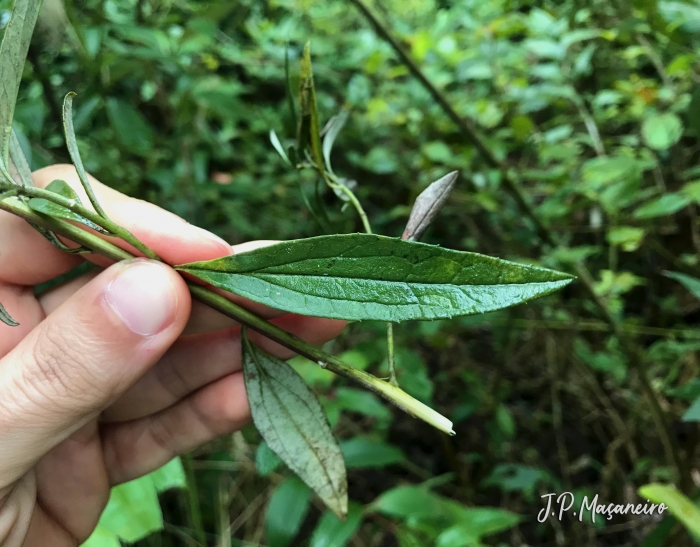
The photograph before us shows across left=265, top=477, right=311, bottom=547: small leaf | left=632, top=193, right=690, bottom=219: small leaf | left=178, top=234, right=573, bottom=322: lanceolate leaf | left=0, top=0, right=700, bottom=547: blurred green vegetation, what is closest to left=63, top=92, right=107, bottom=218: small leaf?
left=178, top=234, right=573, bottom=322: lanceolate leaf

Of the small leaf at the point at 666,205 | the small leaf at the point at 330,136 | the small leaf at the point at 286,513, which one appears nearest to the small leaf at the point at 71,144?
the small leaf at the point at 330,136

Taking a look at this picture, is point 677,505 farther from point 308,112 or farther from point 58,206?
point 58,206

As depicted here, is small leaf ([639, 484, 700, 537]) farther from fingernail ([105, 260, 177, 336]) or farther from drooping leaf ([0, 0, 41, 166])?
drooping leaf ([0, 0, 41, 166])

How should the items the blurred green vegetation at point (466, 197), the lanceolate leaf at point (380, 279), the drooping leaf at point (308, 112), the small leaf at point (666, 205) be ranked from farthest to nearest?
the blurred green vegetation at point (466, 197) → the small leaf at point (666, 205) → the drooping leaf at point (308, 112) → the lanceolate leaf at point (380, 279)

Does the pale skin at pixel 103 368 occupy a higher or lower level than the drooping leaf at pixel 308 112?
lower

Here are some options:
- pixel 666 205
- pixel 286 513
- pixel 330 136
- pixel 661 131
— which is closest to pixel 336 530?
pixel 286 513

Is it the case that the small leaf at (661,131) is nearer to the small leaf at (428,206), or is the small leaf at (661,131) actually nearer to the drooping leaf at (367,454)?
the small leaf at (428,206)
